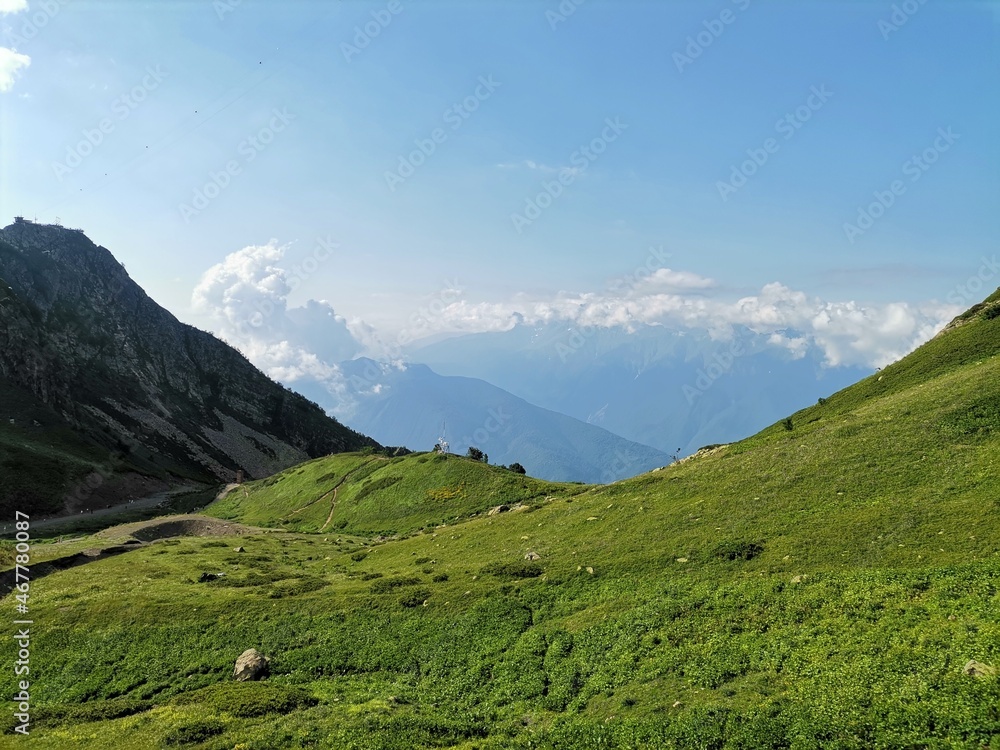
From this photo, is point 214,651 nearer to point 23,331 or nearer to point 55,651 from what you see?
point 55,651

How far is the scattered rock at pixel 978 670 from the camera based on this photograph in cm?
1562

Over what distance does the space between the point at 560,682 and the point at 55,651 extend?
92.7 ft

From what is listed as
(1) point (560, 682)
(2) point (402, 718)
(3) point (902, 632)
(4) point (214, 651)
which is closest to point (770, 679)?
(3) point (902, 632)

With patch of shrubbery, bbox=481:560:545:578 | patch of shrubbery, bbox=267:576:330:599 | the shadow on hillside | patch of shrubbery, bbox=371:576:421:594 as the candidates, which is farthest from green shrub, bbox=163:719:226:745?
the shadow on hillside

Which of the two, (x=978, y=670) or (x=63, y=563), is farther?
(x=63, y=563)

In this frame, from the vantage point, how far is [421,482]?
80.3m

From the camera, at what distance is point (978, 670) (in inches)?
623

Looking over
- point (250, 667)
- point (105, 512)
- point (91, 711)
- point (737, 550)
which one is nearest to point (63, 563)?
point (91, 711)

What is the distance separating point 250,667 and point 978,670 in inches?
1167

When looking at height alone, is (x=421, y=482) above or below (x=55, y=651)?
above

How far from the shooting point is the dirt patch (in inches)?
2933

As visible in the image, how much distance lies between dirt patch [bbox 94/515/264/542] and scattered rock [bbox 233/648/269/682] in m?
50.9

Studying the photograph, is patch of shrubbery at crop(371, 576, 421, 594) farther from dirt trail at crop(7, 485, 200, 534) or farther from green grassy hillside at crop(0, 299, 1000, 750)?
dirt trail at crop(7, 485, 200, 534)

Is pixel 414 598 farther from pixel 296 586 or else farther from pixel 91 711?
pixel 91 711
